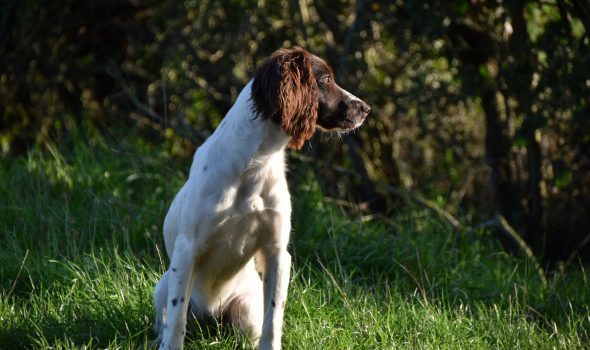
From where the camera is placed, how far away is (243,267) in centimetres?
397

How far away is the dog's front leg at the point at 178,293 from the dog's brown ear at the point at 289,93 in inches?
23.8

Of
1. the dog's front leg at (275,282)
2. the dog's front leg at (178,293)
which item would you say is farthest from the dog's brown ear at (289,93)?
the dog's front leg at (178,293)

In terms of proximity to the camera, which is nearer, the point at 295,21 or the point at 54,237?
the point at 54,237

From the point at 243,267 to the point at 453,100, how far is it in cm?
297

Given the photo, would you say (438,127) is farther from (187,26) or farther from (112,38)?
(112,38)

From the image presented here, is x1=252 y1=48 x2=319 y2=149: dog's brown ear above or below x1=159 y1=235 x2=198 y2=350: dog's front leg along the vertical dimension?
above

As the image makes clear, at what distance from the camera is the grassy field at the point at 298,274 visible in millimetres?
3822

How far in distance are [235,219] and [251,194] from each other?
0.39 feet

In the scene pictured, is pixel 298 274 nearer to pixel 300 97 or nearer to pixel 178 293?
pixel 178 293

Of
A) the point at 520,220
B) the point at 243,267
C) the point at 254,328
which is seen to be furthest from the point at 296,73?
the point at 520,220

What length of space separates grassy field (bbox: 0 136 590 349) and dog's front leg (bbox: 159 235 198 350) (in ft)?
0.35

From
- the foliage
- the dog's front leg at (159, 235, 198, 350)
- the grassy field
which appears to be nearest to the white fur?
the dog's front leg at (159, 235, 198, 350)

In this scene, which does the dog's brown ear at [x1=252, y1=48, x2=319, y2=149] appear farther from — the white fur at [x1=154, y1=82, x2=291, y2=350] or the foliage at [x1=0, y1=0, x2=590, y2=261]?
the foliage at [x1=0, y1=0, x2=590, y2=261]

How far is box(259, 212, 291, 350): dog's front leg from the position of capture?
3.70 meters
